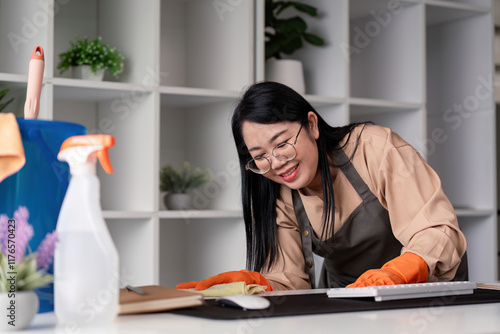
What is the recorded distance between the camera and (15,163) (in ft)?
2.87

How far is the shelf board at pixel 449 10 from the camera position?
306 cm

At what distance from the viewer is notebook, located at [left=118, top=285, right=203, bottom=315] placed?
0.94 m

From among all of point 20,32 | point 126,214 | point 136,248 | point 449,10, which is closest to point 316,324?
point 126,214

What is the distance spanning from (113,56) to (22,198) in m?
1.60

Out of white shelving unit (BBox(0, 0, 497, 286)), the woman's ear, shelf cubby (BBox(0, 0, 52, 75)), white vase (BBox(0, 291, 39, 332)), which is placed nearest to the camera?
white vase (BBox(0, 291, 39, 332))

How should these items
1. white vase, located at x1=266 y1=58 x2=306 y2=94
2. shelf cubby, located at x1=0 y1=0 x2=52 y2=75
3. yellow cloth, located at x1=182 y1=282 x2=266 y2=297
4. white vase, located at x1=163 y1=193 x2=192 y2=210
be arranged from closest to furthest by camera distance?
yellow cloth, located at x1=182 y1=282 x2=266 y2=297, shelf cubby, located at x1=0 y1=0 x2=52 y2=75, white vase, located at x1=163 y1=193 x2=192 y2=210, white vase, located at x1=266 y1=58 x2=306 y2=94

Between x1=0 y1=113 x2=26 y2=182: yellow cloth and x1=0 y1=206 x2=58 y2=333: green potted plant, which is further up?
x1=0 y1=113 x2=26 y2=182: yellow cloth

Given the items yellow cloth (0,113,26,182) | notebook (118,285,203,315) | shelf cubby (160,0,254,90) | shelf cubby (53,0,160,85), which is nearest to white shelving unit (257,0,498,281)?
shelf cubby (160,0,254,90)

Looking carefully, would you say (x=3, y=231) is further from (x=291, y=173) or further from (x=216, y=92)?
(x=216, y=92)

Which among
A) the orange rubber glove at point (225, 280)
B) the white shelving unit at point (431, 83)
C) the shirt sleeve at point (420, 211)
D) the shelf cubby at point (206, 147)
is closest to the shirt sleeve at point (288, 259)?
the orange rubber glove at point (225, 280)

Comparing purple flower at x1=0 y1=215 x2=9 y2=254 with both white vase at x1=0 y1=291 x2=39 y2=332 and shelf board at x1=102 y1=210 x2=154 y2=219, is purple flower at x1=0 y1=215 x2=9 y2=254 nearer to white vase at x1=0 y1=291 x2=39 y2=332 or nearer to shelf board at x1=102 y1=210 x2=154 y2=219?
white vase at x1=0 y1=291 x2=39 y2=332

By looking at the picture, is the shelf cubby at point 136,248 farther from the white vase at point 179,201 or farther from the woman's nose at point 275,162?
the woman's nose at point 275,162

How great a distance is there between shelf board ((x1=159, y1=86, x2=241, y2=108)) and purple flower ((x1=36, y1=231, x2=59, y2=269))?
1.58 meters

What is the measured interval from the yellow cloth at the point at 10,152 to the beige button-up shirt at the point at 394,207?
0.88 m
